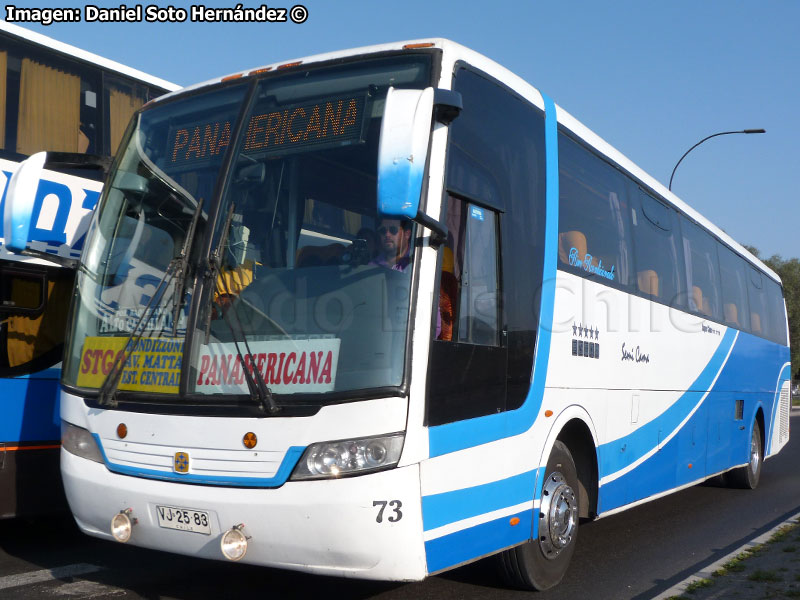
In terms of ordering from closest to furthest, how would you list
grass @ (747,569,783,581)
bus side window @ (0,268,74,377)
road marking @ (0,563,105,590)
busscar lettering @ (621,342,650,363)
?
road marking @ (0,563,105,590) → grass @ (747,569,783,581) → bus side window @ (0,268,74,377) → busscar lettering @ (621,342,650,363)

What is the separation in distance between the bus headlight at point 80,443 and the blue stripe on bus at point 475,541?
2.07 meters

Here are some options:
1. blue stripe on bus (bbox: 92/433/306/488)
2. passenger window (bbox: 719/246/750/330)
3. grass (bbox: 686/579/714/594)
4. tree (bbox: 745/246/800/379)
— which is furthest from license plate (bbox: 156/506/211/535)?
tree (bbox: 745/246/800/379)

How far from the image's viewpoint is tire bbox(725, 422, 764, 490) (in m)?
12.7

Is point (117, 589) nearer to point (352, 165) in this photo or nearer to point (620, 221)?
point (352, 165)

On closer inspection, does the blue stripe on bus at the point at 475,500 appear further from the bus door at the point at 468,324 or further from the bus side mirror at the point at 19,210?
the bus side mirror at the point at 19,210

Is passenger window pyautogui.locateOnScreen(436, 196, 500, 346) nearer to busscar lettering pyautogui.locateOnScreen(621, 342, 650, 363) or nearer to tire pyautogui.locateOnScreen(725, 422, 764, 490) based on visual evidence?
busscar lettering pyautogui.locateOnScreen(621, 342, 650, 363)

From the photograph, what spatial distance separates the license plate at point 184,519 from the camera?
4758mm

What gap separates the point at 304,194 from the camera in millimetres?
5109

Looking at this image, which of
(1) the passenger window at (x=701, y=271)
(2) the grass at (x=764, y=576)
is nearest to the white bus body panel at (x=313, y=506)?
(2) the grass at (x=764, y=576)

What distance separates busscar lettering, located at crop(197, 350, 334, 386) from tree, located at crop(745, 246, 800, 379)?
6899 centimetres

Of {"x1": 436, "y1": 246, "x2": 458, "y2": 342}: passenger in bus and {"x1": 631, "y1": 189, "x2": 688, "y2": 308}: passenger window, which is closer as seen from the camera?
{"x1": 436, "y1": 246, "x2": 458, "y2": 342}: passenger in bus

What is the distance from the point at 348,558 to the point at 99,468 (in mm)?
1701

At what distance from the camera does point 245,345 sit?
15.6ft

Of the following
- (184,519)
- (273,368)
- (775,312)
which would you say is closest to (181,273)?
(273,368)
